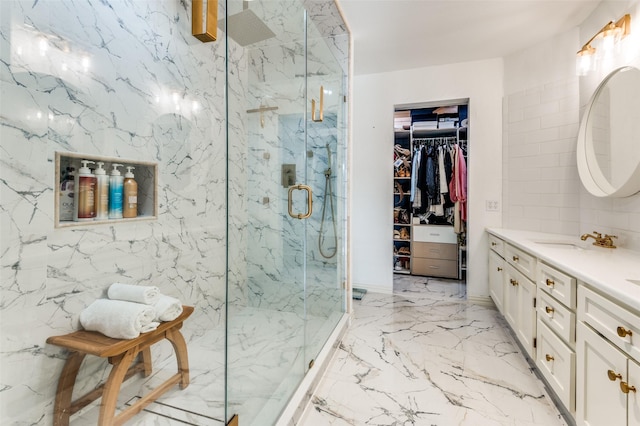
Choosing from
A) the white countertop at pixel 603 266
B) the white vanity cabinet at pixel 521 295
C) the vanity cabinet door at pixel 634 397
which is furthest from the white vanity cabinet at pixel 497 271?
the vanity cabinet door at pixel 634 397

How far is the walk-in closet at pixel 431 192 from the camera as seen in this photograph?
4.04 meters

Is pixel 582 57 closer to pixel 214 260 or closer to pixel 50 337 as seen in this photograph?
pixel 214 260

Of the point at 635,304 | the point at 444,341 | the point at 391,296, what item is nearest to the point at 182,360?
the point at 444,341

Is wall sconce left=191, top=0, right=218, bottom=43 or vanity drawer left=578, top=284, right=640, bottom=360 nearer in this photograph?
vanity drawer left=578, top=284, right=640, bottom=360

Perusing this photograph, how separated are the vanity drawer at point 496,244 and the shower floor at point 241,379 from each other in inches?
68.6

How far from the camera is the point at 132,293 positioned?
1.53 m

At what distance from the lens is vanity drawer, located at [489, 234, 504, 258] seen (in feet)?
8.63

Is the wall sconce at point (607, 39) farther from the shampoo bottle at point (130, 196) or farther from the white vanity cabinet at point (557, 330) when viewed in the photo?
the shampoo bottle at point (130, 196)

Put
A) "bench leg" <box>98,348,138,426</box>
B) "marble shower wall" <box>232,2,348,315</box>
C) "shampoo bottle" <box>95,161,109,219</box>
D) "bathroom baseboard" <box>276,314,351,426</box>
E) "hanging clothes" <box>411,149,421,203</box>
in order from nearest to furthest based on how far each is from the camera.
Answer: "bench leg" <box>98,348,138,426</box>, "bathroom baseboard" <box>276,314,351,426</box>, "shampoo bottle" <box>95,161,109,219</box>, "marble shower wall" <box>232,2,348,315</box>, "hanging clothes" <box>411,149,421,203</box>

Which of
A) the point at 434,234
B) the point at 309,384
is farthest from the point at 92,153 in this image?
the point at 434,234

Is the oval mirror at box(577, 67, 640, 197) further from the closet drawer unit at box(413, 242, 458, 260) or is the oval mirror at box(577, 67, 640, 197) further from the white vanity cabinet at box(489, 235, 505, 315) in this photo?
the closet drawer unit at box(413, 242, 458, 260)

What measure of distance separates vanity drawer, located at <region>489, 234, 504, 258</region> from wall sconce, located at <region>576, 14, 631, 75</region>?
1.37 m

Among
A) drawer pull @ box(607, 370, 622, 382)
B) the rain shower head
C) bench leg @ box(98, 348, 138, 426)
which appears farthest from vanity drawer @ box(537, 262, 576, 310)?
bench leg @ box(98, 348, 138, 426)

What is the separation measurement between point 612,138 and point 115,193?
2986 millimetres
